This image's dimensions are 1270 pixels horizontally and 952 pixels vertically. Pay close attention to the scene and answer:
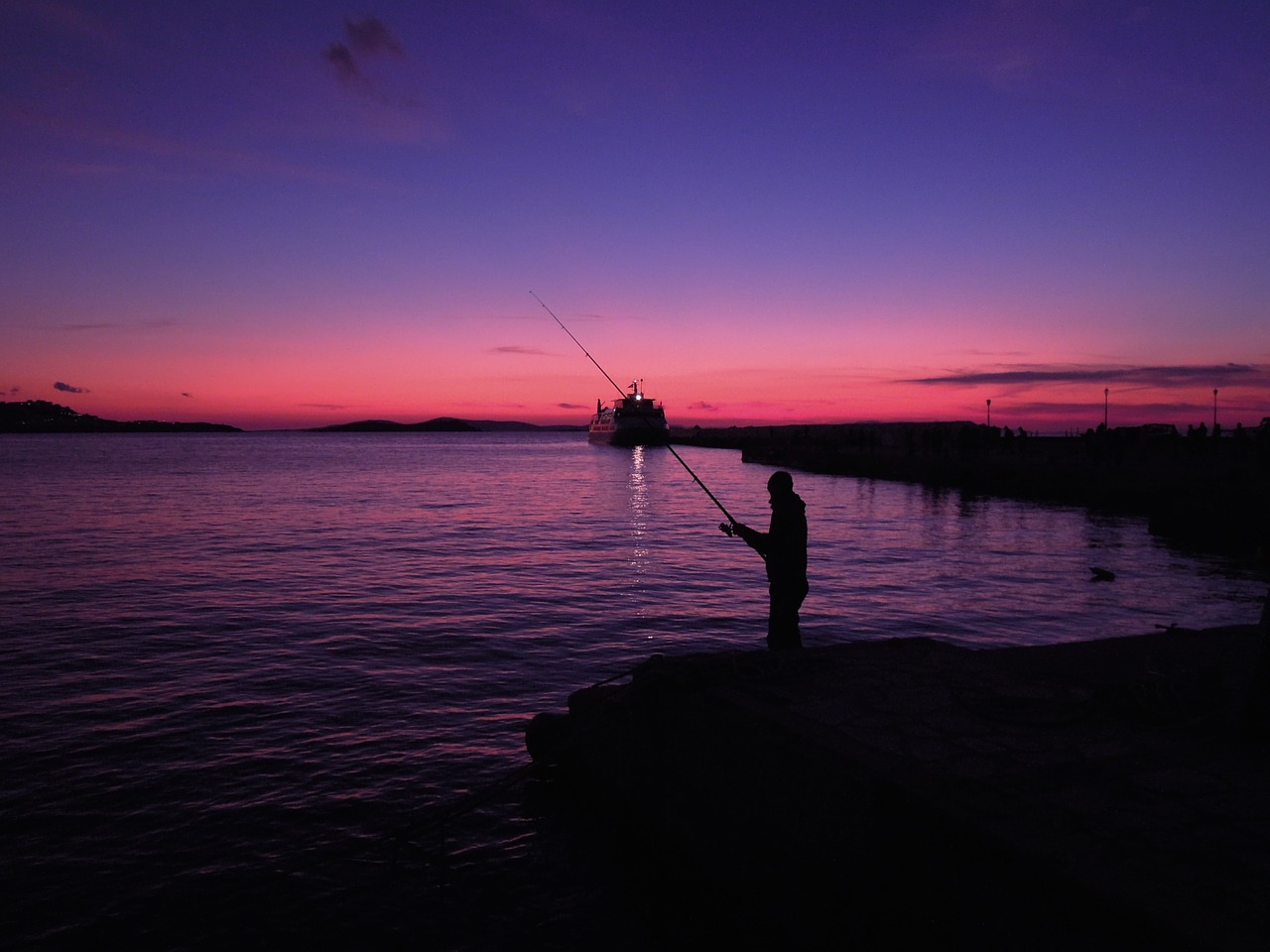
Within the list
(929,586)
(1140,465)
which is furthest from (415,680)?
(1140,465)

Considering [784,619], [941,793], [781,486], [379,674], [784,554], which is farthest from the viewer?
[379,674]

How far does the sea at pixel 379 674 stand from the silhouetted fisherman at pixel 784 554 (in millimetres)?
1855

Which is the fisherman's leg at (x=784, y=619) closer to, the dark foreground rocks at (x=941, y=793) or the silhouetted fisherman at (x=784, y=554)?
the silhouetted fisherman at (x=784, y=554)

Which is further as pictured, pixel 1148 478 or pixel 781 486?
pixel 1148 478

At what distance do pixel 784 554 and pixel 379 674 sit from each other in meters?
6.21

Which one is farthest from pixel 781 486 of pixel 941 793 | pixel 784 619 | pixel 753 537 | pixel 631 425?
pixel 631 425

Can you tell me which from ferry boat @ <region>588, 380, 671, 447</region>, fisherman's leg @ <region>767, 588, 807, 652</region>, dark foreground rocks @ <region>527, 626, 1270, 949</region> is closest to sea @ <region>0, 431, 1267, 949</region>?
dark foreground rocks @ <region>527, 626, 1270, 949</region>

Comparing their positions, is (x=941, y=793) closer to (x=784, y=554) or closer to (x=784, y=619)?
(x=784, y=554)

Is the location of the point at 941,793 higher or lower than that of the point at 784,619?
lower

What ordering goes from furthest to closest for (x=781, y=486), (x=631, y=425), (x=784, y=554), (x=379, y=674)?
(x=631, y=425), (x=379, y=674), (x=781, y=486), (x=784, y=554)

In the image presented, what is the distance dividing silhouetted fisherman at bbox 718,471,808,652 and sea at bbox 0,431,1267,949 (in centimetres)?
185

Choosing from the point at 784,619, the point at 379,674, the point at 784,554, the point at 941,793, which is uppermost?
the point at 784,554

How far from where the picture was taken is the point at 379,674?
11.0 metres

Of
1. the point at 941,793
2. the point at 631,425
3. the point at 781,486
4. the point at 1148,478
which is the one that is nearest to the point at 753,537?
the point at 781,486
